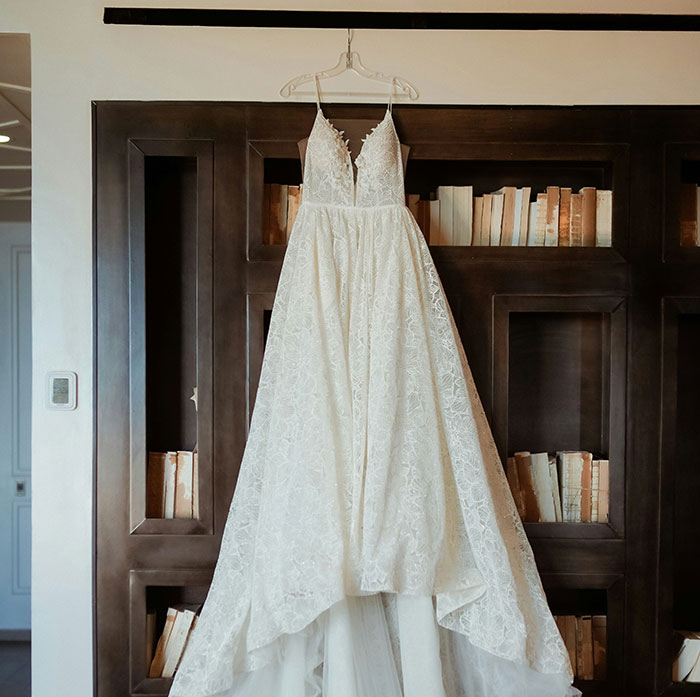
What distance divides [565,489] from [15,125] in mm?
2364

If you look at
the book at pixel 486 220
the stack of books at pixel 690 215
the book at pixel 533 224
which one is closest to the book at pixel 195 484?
the book at pixel 486 220

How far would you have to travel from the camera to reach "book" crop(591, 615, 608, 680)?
1798 millimetres

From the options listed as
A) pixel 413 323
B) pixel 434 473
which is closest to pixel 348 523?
pixel 434 473

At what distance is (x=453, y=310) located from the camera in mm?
1729

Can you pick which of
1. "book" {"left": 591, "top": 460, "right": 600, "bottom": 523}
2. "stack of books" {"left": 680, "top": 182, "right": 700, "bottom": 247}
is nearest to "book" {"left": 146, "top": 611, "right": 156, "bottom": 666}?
"book" {"left": 591, "top": 460, "right": 600, "bottom": 523}

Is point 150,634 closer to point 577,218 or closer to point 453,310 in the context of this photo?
point 453,310

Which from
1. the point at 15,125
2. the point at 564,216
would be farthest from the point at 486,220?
the point at 15,125

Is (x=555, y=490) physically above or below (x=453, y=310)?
below

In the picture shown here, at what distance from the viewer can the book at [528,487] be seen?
177 cm

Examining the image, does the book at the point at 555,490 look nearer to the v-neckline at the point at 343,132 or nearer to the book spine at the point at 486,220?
the book spine at the point at 486,220

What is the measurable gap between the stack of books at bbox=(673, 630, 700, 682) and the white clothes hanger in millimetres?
1707

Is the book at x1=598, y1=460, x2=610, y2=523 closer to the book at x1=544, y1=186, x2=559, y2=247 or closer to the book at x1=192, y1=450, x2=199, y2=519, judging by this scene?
the book at x1=544, y1=186, x2=559, y2=247

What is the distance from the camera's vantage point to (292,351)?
150 cm

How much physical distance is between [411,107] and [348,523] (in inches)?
43.9
